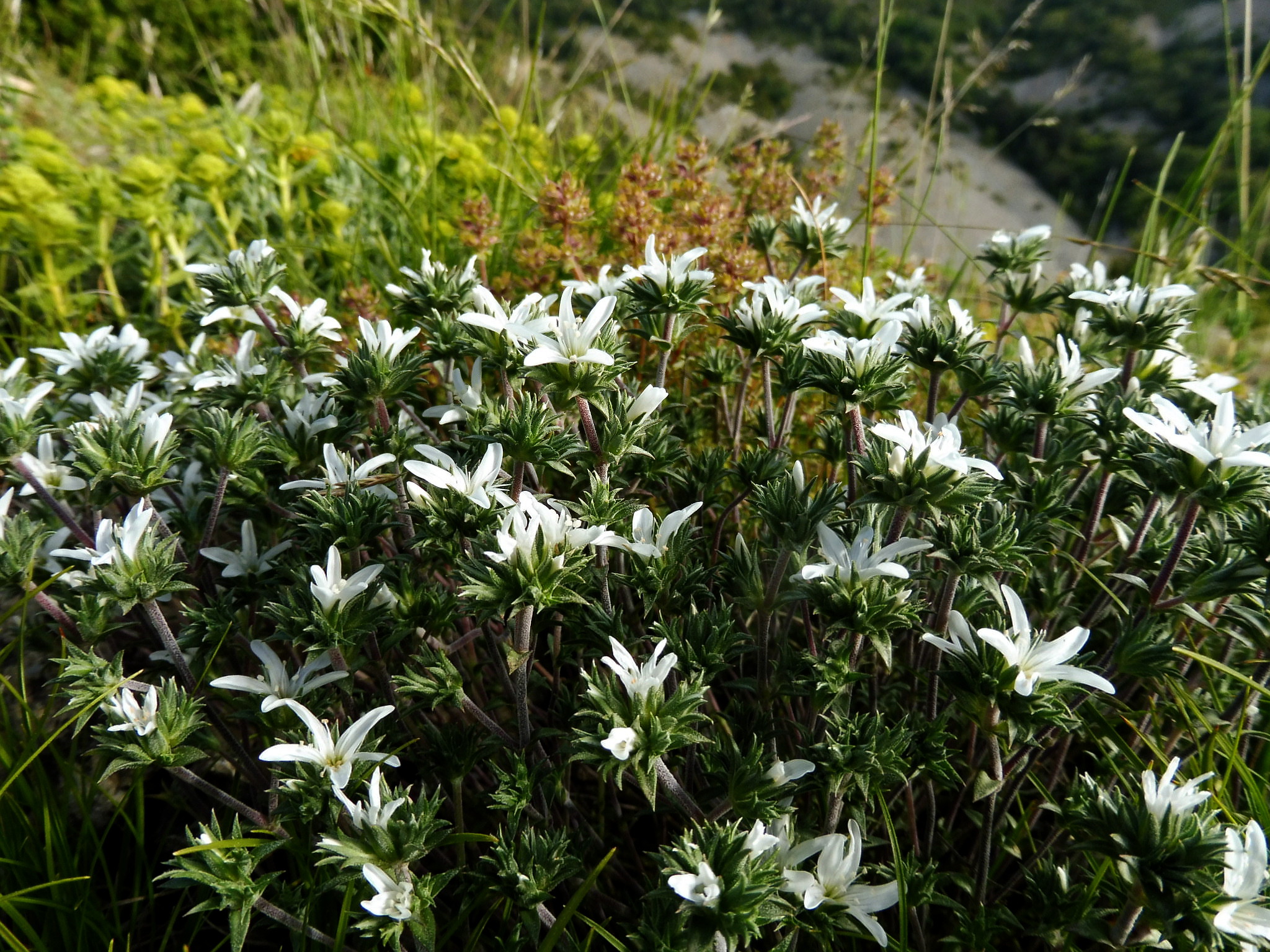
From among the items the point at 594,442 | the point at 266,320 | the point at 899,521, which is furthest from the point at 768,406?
the point at 266,320

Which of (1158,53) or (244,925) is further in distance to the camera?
(1158,53)

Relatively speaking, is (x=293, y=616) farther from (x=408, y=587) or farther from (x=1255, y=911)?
(x=1255, y=911)

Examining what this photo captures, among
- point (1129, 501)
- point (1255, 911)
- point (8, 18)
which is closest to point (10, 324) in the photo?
point (1129, 501)

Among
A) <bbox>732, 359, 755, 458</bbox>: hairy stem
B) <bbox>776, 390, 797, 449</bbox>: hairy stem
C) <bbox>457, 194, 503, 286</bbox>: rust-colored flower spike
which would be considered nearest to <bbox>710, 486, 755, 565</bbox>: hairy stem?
<bbox>776, 390, 797, 449</bbox>: hairy stem

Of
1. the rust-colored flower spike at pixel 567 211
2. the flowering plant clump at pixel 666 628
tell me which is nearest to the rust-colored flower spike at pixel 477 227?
the rust-colored flower spike at pixel 567 211

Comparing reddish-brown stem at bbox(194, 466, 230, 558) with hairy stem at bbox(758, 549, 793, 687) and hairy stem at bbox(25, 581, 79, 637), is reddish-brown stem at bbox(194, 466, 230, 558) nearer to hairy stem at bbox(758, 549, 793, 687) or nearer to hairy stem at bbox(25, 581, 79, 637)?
hairy stem at bbox(25, 581, 79, 637)

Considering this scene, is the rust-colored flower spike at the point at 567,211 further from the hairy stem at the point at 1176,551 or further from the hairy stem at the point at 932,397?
the hairy stem at the point at 1176,551
